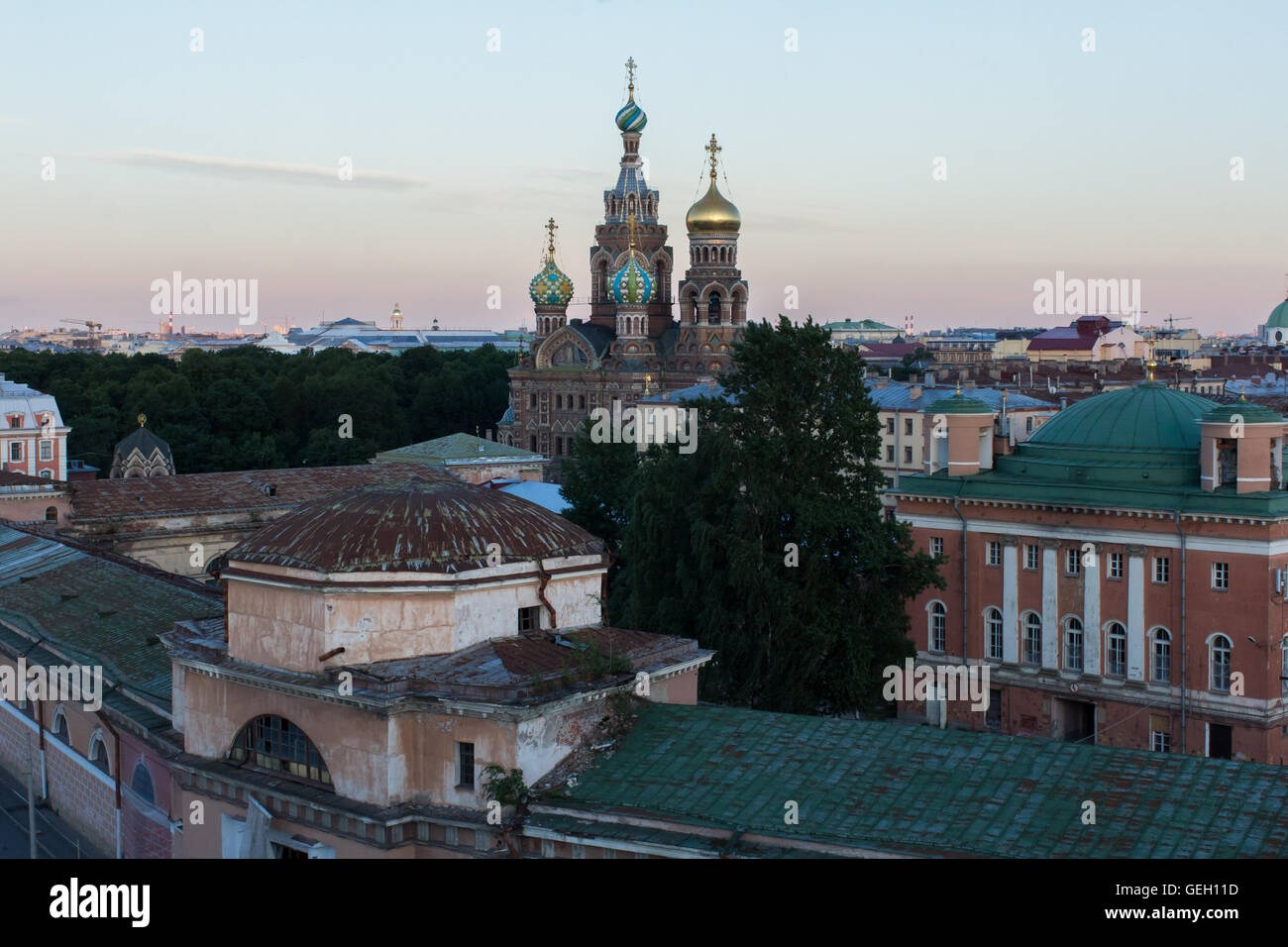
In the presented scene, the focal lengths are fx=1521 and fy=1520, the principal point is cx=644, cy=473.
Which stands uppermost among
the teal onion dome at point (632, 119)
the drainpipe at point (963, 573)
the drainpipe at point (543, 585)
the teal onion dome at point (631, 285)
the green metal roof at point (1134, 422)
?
the teal onion dome at point (632, 119)

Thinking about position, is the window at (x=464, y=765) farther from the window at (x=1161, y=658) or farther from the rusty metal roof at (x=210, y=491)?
the rusty metal roof at (x=210, y=491)

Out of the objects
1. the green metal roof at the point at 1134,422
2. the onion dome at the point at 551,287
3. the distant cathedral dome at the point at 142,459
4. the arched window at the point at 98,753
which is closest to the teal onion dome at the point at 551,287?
the onion dome at the point at 551,287

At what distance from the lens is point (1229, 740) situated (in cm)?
2825

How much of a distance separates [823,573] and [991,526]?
6.98 metres

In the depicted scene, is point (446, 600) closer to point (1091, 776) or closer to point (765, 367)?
point (1091, 776)

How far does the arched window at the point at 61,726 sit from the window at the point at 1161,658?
775 inches

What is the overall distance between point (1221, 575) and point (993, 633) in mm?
5174

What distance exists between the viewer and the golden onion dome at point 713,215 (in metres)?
77.8

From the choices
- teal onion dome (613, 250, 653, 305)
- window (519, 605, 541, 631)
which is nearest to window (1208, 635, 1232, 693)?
window (519, 605, 541, 631)

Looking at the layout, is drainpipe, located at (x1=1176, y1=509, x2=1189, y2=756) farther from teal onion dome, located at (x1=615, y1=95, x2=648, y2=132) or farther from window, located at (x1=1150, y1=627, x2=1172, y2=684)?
teal onion dome, located at (x1=615, y1=95, x2=648, y2=132)

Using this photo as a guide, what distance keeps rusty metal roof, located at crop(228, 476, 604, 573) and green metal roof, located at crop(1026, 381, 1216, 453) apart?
17.0 metres

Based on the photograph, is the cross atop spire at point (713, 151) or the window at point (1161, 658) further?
the cross atop spire at point (713, 151)

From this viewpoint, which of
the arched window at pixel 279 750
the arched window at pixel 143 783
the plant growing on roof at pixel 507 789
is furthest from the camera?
the arched window at pixel 143 783
